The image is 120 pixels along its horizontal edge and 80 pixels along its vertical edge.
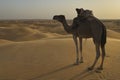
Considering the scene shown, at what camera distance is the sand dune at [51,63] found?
1075cm

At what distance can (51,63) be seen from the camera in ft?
41.5

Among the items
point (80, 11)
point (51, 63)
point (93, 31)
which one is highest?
point (80, 11)

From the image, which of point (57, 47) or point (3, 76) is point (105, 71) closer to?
point (3, 76)

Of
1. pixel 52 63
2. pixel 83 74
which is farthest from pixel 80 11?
pixel 83 74

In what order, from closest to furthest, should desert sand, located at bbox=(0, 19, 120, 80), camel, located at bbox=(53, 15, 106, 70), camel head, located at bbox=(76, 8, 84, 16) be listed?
desert sand, located at bbox=(0, 19, 120, 80) → camel, located at bbox=(53, 15, 106, 70) → camel head, located at bbox=(76, 8, 84, 16)

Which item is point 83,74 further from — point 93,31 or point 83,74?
point 93,31

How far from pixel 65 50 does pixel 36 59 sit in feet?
7.11

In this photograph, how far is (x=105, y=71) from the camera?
11305 mm

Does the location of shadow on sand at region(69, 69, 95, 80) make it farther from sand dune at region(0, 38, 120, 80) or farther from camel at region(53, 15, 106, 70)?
camel at region(53, 15, 106, 70)

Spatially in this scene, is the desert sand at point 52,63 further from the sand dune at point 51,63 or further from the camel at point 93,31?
the camel at point 93,31

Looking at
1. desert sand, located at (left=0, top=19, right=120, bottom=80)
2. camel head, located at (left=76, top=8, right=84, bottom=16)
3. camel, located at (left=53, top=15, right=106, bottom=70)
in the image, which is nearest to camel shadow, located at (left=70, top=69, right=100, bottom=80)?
desert sand, located at (left=0, top=19, right=120, bottom=80)

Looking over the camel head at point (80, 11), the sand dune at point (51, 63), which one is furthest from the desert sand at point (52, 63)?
the camel head at point (80, 11)

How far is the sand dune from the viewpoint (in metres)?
10.8

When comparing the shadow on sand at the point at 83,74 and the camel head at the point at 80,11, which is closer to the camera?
the shadow on sand at the point at 83,74
